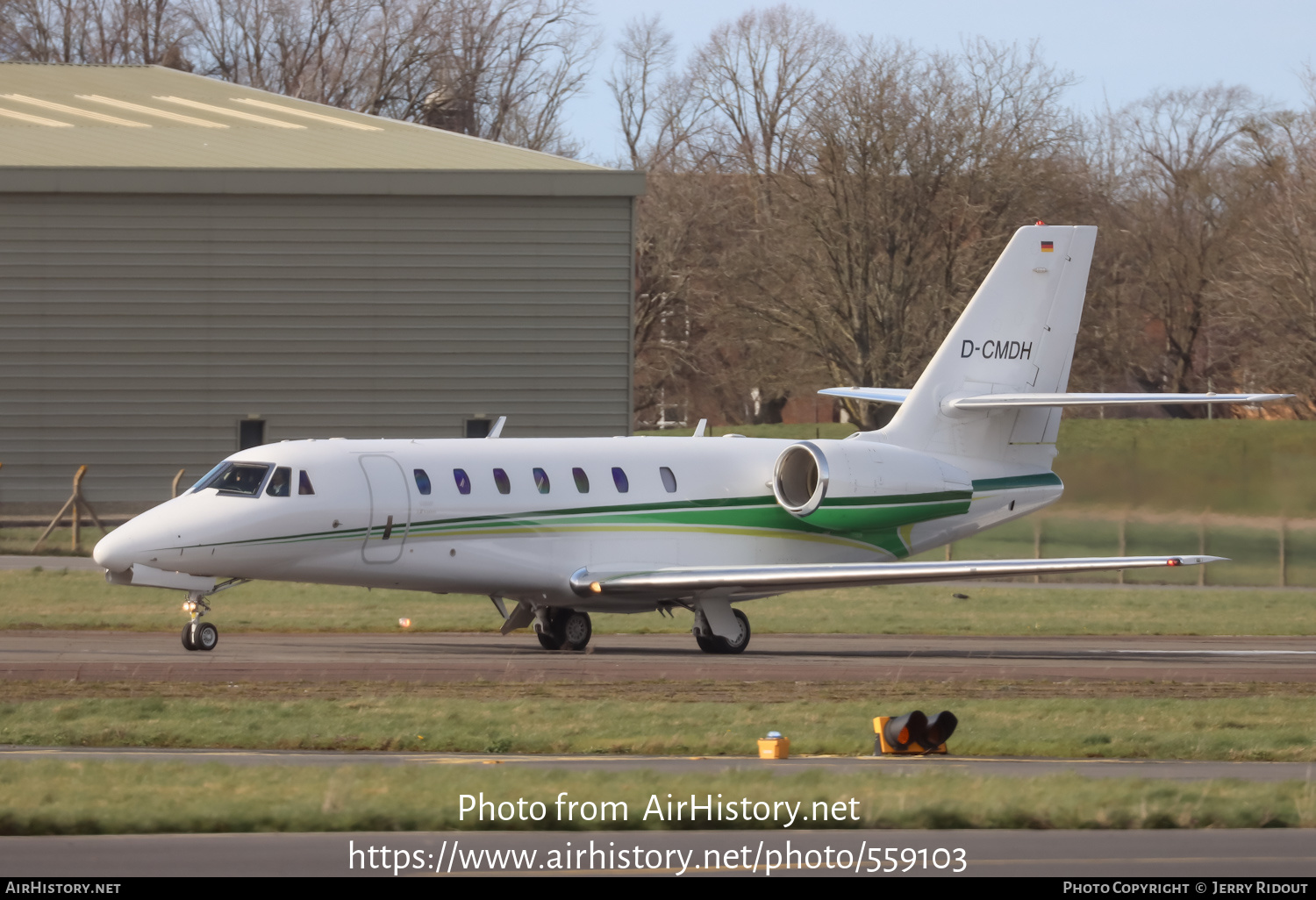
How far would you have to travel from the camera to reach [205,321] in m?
38.3

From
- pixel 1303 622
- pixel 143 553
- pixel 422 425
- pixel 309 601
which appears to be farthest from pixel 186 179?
pixel 1303 622

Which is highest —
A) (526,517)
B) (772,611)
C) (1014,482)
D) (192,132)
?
(192,132)

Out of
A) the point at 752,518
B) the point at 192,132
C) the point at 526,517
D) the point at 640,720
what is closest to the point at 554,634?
Result: the point at 526,517

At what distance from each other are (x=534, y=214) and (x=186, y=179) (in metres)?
7.73

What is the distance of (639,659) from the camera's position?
21.4 meters

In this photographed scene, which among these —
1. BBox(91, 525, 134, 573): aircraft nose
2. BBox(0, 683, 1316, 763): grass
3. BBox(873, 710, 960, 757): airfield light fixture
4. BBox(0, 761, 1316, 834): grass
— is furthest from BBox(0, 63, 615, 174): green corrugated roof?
BBox(0, 761, 1316, 834): grass

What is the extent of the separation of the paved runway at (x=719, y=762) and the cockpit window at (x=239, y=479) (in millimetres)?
8395

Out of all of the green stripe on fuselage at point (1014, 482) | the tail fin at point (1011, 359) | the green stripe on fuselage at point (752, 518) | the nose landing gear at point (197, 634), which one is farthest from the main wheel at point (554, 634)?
the green stripe on fuselage at point (1014, 482)

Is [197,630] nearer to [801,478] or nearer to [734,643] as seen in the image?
[734,643]

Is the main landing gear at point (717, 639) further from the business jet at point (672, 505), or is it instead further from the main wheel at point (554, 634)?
the main wheel at point (554, 634)

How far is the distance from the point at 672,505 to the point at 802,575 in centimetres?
243

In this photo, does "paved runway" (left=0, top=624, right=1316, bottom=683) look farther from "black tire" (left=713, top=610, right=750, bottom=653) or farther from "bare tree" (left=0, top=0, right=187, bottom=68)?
"bare tree" (left=0, top=0, right=187, bottom=68)
